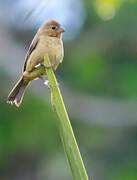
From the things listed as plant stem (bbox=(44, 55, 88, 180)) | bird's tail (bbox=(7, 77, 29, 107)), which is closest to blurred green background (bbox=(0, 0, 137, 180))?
bird's tail (bbox=(7, 77, 29, 107))

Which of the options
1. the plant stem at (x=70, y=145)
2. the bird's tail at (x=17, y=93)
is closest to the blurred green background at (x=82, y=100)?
the bird's tail at (x=17, y=93)

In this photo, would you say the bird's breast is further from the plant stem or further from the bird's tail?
the plant stem

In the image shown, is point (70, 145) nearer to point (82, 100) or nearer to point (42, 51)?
point (42, 51)

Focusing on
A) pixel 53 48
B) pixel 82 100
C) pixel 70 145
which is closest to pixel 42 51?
pixel 53 48

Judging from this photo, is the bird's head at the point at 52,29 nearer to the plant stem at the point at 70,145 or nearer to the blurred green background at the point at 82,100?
the plant stem at the point at 70,145

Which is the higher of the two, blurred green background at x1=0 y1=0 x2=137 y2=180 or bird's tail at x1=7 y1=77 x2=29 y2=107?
bird's tail at x1=7 y1=77 x2=29 y2=107

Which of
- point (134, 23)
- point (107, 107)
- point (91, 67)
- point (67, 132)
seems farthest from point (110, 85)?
point (67, 132)

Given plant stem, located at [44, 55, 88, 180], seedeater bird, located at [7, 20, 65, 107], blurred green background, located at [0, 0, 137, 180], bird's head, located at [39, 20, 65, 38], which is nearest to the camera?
plant stem, located at [44, 55, 88, 180]
